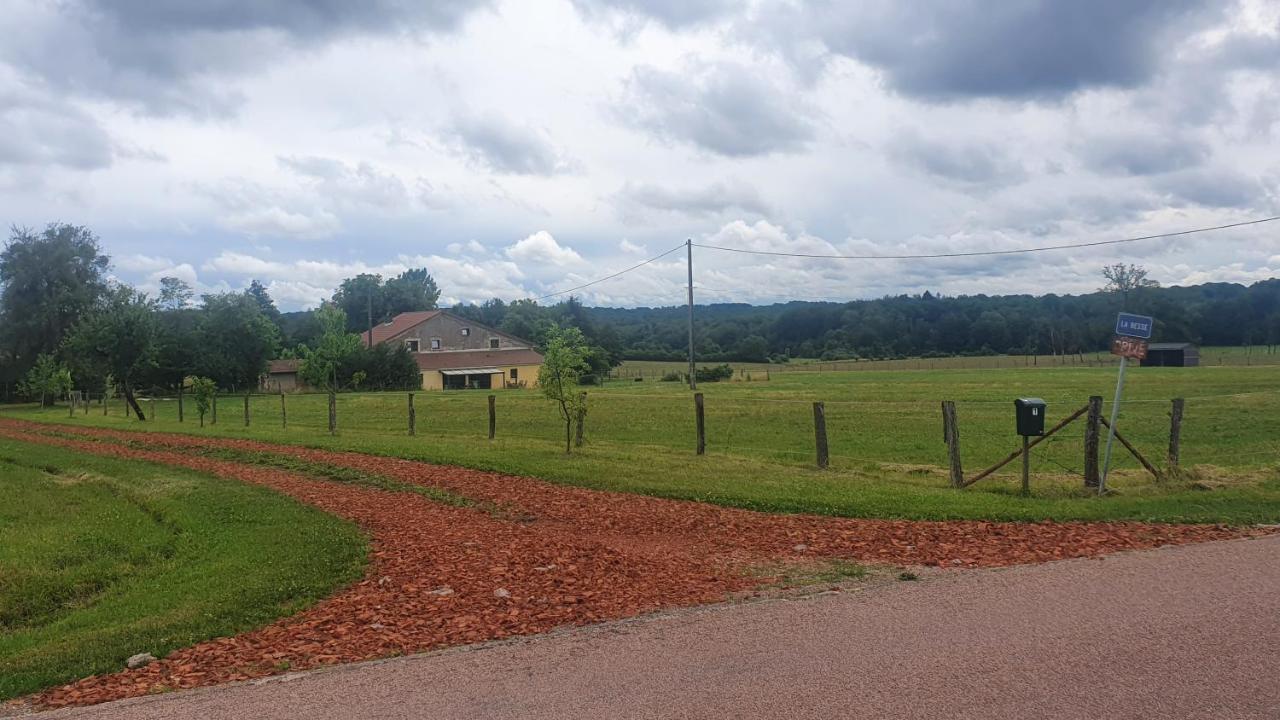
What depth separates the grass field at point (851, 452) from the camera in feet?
37.1

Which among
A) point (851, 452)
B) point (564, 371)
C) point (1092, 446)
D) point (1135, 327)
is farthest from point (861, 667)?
point (851, 452)

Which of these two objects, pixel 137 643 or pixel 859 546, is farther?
pixel 859 546

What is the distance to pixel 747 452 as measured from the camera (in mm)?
19266

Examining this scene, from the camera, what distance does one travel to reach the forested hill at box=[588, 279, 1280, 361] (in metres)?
105

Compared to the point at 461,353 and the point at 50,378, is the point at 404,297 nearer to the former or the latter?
the point at 461,353

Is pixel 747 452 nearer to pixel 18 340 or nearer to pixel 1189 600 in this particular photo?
pixel 1189 600

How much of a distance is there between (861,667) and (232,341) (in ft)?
241

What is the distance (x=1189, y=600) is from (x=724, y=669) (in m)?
3.80

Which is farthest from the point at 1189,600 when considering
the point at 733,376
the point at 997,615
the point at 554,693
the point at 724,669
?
the point at 733,376

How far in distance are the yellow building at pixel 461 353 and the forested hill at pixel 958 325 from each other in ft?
98.2

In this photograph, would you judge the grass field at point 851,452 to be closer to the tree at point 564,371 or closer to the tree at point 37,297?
the tree at point 564,371

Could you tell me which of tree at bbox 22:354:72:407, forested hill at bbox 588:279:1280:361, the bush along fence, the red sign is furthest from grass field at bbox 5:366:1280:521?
forested hill at bbox 588:279:1280:361

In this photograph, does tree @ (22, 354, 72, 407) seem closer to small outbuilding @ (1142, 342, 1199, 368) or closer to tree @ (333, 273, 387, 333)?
tree @ (333, 273, 387, 333)

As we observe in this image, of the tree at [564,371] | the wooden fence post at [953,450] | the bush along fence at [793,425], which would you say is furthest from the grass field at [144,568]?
the wooden fence post at [953,450]
